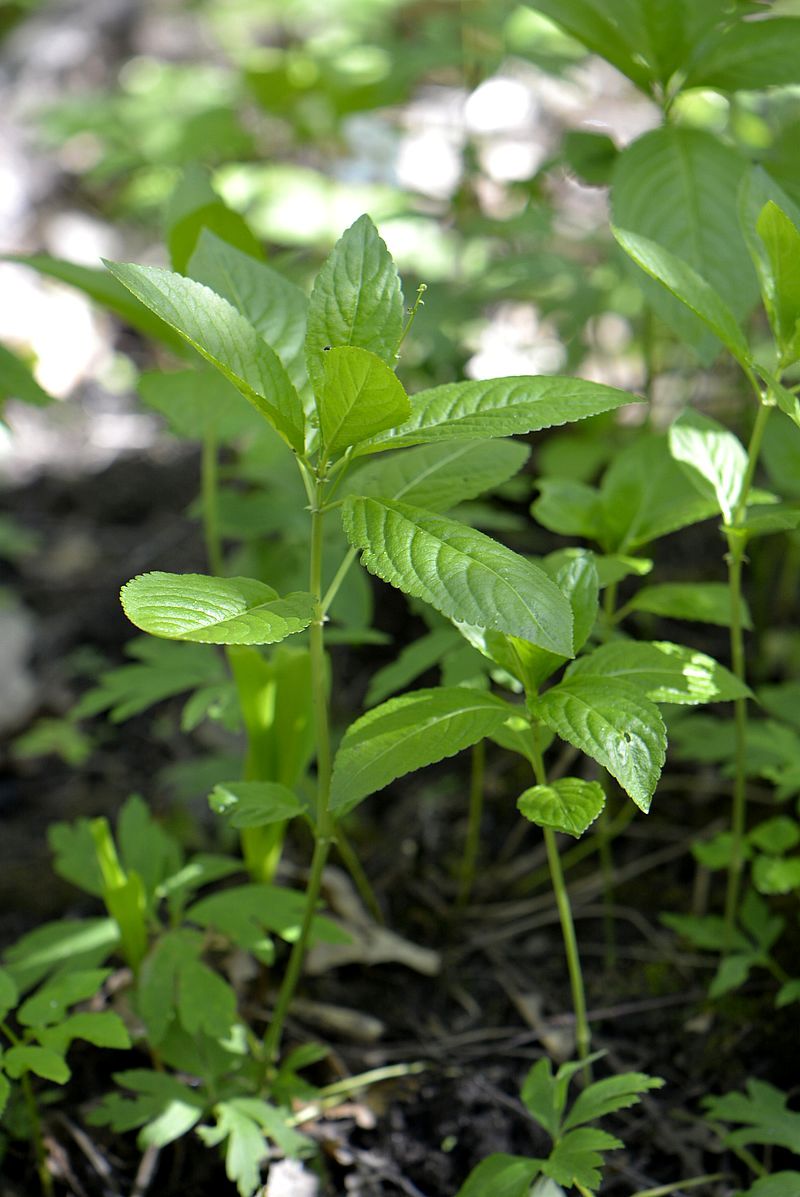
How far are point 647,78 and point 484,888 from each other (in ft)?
4.75

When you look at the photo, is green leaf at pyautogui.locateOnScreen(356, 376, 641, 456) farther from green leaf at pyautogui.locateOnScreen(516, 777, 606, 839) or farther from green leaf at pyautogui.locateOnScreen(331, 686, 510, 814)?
green leaf at pyautogui.locateOnScreen(516, 777, 606, 839)

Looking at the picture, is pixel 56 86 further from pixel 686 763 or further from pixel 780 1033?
pixel 780 1033

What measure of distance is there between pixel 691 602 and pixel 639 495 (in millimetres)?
201

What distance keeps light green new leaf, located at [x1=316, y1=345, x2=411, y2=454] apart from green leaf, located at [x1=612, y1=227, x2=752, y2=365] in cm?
32

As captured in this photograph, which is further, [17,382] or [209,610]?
[17,382]

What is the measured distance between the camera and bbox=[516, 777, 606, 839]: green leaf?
1.10m

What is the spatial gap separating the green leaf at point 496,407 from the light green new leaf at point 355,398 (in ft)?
0.13

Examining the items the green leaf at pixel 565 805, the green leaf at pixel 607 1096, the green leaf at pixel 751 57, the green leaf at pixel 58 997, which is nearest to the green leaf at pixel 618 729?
the green leaf at pixel 565 805

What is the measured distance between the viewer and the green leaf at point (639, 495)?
61.0 inches

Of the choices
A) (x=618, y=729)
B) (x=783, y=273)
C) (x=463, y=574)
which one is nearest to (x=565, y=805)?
(x=618, y=729)

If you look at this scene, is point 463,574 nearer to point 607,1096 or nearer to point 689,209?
point 607,1096

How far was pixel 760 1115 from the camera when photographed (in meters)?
1.34

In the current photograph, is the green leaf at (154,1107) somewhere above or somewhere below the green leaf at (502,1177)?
below

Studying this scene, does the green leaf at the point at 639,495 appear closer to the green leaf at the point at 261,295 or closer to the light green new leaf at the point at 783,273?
the light green new leaf at the point at 783,273
